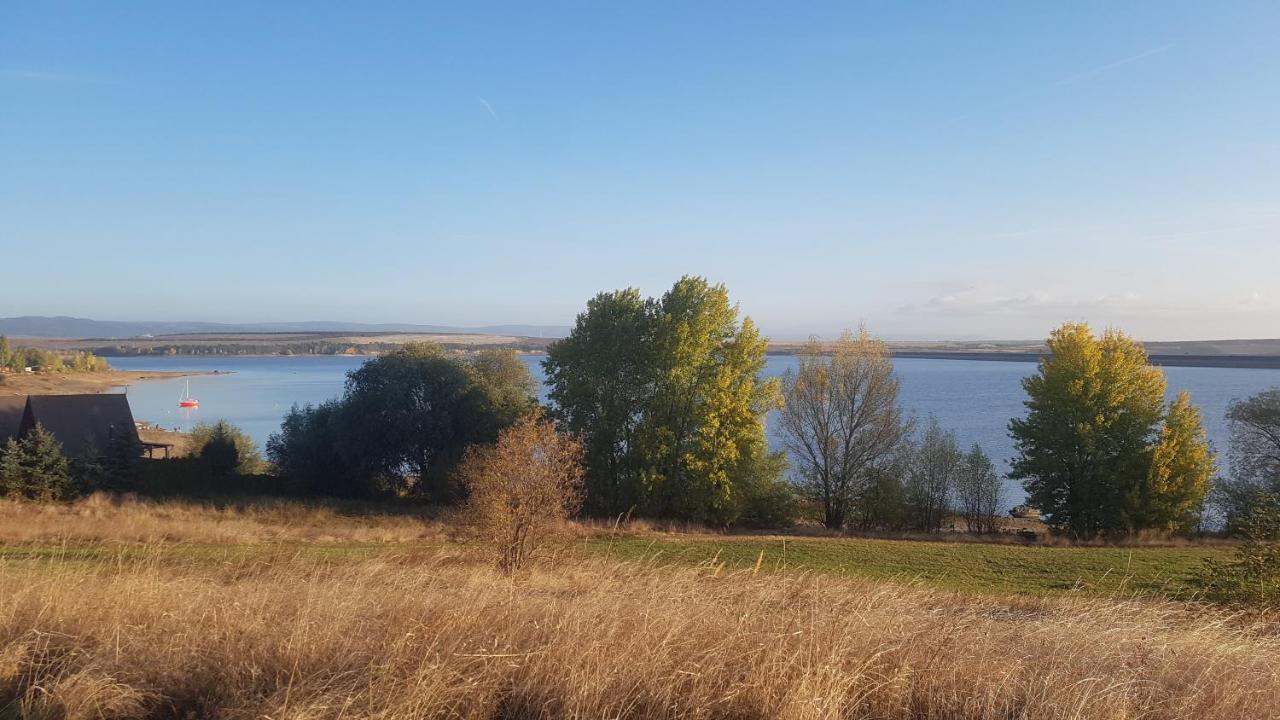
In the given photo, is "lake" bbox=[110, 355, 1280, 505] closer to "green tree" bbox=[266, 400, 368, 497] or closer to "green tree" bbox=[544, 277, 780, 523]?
"green tree" bbox=[544, 277, 780, 523]

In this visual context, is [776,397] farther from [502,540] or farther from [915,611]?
[915,611]

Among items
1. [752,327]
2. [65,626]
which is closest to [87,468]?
[752,327]

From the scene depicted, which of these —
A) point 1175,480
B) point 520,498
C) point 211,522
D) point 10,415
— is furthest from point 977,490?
point 10,415

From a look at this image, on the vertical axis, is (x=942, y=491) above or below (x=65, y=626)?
below

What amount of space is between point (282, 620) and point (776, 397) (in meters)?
29.8

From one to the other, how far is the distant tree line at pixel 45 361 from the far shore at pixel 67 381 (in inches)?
70.5

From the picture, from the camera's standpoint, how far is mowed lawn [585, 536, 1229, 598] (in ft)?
55.6

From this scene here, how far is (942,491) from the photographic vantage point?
35969mm

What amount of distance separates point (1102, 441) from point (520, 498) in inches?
1119

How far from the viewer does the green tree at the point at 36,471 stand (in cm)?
2786

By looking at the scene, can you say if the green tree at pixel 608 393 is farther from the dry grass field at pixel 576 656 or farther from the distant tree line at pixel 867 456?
the dry grass field at pixel 576 656

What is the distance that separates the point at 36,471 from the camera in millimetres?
28344

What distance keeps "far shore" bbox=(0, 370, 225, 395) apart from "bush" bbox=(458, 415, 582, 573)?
5076 cm

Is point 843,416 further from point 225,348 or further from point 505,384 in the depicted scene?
point 225,348
